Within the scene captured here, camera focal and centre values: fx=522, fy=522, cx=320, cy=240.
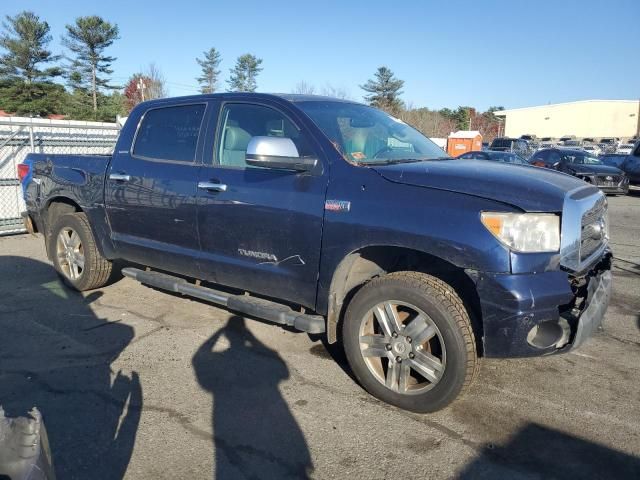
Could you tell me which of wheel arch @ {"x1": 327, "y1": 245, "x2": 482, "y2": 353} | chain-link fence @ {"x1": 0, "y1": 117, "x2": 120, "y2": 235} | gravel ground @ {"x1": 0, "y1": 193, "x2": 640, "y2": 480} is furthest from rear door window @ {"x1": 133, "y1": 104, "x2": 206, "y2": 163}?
chain-link fence @ {"x1": 0, "y1": 117, "x2": 120, "y2": 235}

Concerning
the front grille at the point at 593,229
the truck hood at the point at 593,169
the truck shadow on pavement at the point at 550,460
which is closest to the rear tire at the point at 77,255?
the truck shadow on pavement at the point at 550,460

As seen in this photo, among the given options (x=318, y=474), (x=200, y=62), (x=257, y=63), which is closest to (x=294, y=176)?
(x=318, y=474)

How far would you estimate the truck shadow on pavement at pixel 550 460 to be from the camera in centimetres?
269

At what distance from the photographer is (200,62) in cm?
5506

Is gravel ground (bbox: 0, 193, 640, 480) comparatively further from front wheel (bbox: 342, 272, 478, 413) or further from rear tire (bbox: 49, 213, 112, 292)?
rear tire (bbox: 49, 213, 112, 292)

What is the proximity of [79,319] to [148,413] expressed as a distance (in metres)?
1.99

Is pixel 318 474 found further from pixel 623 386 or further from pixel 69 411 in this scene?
pixel 623 386

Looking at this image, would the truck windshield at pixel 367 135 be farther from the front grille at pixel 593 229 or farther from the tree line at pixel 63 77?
the tree line at pixel 63 77

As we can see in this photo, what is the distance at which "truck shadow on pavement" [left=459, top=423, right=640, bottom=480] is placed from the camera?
269cm

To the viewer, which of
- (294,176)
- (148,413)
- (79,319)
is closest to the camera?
(148,413)

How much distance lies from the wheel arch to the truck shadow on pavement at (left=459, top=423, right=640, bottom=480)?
1.89 ft

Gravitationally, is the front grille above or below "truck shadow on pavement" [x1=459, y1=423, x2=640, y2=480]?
above

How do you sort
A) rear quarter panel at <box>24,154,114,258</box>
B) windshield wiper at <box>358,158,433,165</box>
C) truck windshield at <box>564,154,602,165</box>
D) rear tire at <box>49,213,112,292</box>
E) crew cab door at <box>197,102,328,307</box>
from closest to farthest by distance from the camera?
crew cab door at <box>197,102,328,307</box> < windshield wiper at <box>358,158,433,165</box> < rear quarter panel at <box>24,154,114,258</box> < rear tire at <box>49,213,112,292</box> < truck windshield at <box>564,154,602,165</box>

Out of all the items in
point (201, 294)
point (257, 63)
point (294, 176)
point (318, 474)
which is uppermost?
point (257, 63)
